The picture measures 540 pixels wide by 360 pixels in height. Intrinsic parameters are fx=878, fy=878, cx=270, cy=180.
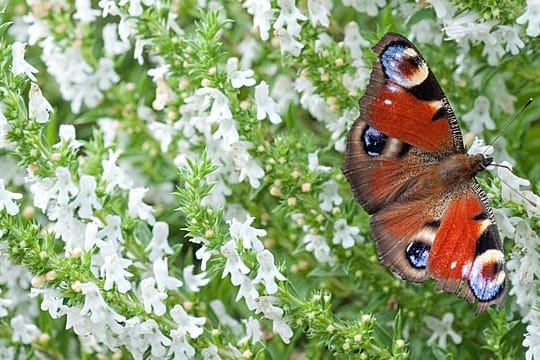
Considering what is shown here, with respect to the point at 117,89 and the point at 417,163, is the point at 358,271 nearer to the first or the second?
the point at 417,163

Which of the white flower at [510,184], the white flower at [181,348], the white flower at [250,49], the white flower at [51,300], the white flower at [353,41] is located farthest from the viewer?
the white flower at [250,49]

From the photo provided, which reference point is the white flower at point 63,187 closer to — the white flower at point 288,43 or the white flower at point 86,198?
the white flower at point 86,198

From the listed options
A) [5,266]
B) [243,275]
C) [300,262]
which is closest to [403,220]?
[243,275]

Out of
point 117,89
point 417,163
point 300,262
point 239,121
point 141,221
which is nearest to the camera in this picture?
point 417,163

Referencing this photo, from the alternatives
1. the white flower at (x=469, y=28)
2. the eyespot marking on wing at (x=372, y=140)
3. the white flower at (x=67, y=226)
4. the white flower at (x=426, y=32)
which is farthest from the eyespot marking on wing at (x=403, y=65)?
the white flower at (x=67, y=226)

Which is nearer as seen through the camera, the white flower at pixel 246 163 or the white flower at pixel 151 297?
the white flower at pixel 151 297

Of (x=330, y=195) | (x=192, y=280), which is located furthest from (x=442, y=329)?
(x=192, y=280)

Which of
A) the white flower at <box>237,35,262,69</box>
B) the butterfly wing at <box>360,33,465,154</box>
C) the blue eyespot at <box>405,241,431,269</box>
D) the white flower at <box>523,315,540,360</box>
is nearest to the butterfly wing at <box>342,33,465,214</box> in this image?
the butterfly wing at <box>360,33,465,154</box>
